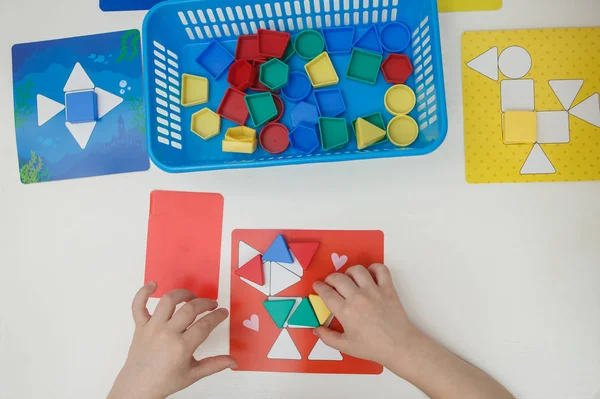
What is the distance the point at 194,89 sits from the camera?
2.73 ft

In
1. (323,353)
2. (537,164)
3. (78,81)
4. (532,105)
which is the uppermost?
(78,81)

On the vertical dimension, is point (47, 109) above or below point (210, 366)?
above

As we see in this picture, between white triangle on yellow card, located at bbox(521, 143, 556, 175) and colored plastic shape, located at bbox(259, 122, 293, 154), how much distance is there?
422mm

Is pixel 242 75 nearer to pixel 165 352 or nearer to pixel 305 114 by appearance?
pixel 305 114

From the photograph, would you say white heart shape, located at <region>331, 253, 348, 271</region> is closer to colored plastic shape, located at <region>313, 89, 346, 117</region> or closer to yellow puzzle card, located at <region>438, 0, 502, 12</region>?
colored plastic shape, located at <region>313, 89, 346, 117</region>

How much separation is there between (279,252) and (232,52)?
39 centimetres

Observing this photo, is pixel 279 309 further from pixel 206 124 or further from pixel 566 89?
pixel 566 89

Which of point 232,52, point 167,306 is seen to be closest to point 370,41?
point 232,52

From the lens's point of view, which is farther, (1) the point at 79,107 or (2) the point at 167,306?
(1) the point at 79,107

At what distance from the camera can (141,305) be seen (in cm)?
74

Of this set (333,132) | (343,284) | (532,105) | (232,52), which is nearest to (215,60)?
(232,52)

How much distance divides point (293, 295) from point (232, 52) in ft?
1.52

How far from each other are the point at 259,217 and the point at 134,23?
443 millimetres

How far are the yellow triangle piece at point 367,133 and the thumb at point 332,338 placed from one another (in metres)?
0.32
